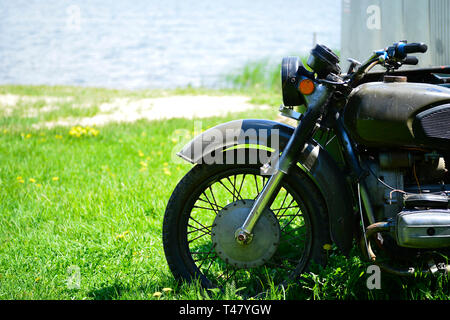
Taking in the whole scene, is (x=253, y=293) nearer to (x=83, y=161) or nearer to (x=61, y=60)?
(x=83, y=161)

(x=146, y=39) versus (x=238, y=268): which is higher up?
(x=146, y=39)

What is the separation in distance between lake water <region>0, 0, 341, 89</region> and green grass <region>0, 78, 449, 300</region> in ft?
17.9

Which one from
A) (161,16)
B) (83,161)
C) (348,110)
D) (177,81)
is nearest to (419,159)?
(348,110)

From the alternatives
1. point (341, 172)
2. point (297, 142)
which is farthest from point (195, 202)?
point (341, 172)

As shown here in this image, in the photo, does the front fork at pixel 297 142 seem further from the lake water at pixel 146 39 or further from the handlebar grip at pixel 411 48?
the lake water at pixel 146 39

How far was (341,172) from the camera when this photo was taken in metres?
2.76

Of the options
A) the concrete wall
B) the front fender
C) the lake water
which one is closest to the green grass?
the front fender

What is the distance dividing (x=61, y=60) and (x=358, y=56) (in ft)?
37.5

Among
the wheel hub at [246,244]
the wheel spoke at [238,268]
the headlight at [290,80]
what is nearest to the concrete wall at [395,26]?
the wheel spoke at [238,268]

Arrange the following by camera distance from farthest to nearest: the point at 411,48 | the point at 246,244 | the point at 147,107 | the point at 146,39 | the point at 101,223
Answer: the point at 146,39, the point at 147,107, the point at 101,223, the point at 246,244, the point at 411,48

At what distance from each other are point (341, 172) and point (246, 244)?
2.06ft

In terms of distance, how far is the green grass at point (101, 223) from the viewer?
9.36 feet

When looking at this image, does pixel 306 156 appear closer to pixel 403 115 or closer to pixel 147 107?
pixel 403 115

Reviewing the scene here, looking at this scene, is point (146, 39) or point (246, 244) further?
point (146, 39)
